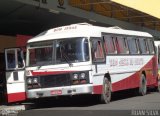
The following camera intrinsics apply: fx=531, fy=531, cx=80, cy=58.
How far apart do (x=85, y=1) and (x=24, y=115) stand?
1275cm

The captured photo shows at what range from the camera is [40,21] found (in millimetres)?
28328

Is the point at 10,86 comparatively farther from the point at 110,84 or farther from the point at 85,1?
the point at 85,1

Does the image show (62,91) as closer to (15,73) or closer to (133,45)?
(15,73)

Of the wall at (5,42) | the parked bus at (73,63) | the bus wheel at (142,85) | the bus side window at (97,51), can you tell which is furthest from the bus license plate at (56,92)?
the wall at (5,42)

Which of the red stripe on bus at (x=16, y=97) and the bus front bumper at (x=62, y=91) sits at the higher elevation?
the bus front bumper at (x=62, y=91)

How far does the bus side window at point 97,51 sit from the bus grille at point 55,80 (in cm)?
119

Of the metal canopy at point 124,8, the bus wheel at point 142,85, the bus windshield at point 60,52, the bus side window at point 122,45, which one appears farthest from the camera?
the metal canopy at point 124,8

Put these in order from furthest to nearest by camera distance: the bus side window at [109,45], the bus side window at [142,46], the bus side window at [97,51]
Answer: the bus side window at [142,46] < the bus side window at [109,45] < the bus side window at [97,51]

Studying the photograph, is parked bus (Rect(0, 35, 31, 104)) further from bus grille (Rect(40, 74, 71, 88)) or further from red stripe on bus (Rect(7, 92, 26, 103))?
bus grille (Rect(40, 74, 71, 88))

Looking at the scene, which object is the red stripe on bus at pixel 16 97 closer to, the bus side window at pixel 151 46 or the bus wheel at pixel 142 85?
the bus wheel at pixel 142 85

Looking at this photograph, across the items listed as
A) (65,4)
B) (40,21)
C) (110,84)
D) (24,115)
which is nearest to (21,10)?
(65,4)


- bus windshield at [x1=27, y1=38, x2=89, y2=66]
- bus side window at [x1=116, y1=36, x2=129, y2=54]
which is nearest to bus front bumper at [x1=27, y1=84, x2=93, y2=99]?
bus windshield at [x1=27, y1=38, x2=89, y2=66]

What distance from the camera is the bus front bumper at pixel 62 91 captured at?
675 inches

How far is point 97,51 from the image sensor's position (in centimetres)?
Answer: 1831
